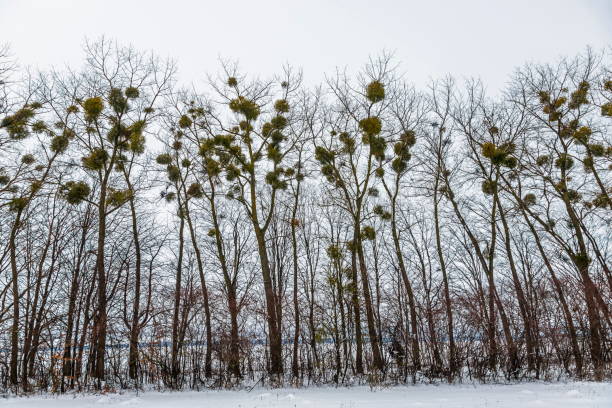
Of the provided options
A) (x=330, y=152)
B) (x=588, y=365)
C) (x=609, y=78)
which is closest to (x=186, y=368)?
(x=330, y=152)

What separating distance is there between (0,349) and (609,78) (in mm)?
20742

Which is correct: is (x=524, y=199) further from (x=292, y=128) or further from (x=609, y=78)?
(x=292, y=128)

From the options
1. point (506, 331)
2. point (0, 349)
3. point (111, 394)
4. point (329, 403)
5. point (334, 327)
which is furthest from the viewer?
point (334, 327)

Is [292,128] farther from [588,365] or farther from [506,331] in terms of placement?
[588,365]

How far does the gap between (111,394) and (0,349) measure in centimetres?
411

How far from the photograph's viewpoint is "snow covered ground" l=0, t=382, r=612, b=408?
9242 mm

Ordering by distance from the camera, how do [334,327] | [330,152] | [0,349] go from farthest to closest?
[330,152] → [334,327] → [0,349]

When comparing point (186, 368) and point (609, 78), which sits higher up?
point (609, 78)

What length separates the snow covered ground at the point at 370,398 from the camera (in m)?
9.24

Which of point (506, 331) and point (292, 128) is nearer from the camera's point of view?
point (506, 331)

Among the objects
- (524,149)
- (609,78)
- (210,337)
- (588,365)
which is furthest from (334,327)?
(609,78)

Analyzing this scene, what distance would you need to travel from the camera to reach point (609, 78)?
42.5ft

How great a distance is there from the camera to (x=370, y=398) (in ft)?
34.3

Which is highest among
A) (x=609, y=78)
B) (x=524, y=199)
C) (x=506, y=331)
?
(x=609, y=78)
